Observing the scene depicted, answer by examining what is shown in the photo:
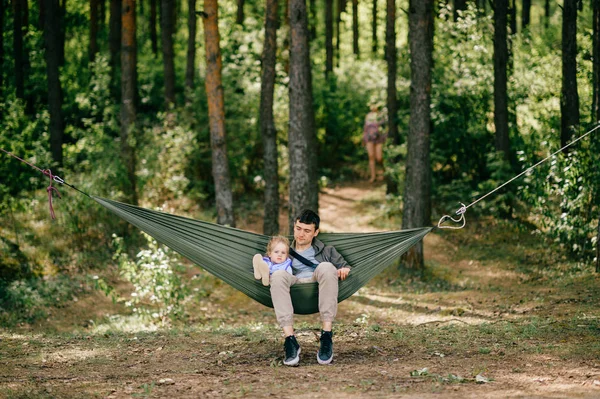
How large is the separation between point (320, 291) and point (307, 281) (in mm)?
117

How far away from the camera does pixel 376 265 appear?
206 inches

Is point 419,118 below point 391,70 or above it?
below

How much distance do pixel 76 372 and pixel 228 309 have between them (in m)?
4.44

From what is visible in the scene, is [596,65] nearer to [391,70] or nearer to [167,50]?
[391,70]

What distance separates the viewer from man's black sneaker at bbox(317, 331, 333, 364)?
15.2ft

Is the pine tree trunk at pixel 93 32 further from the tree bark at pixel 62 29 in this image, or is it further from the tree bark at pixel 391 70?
the tree bark at pixel 391 70

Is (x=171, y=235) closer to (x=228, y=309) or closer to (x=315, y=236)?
(x=315, y=236)

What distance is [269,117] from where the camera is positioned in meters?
10.7

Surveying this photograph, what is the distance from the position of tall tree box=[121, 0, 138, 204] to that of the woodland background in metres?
0.04

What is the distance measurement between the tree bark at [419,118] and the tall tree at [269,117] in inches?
→ 92.9

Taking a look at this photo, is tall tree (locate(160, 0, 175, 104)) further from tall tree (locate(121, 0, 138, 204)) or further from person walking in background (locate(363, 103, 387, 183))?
person walking in background (locate(363, 103, 387, 183))

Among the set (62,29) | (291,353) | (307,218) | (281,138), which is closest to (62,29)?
(62,29)

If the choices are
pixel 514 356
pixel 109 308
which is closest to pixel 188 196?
pixel 109 308

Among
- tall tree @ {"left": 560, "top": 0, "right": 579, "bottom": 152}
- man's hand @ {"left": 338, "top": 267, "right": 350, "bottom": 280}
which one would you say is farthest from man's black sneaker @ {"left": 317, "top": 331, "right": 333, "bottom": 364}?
tall tree @ {"left": 560, "top": 0, "right": 579, "bottom": 152}
